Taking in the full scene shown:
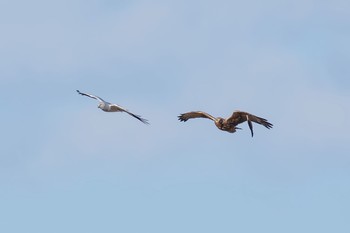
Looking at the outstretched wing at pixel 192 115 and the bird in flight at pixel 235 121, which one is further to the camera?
the outstretched wing at pixel 192 115

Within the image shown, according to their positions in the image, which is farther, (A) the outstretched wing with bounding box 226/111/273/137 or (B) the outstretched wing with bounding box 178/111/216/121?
(B) the outstretched wing with bounding box 178/111/216/121

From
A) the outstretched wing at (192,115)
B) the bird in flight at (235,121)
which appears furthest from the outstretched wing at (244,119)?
the outstretched wing at (192,115)

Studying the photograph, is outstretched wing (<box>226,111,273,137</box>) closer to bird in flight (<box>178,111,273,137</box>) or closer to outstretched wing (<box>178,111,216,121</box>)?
bird in flight (<box>178,111,273,137</box>)

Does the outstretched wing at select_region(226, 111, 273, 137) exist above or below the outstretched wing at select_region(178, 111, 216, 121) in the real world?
below

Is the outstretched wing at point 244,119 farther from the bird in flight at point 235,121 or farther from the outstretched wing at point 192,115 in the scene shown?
the outstretched wing at point 192,115

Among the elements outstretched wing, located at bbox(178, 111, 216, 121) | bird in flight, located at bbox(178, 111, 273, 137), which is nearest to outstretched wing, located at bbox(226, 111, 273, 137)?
bird in flight, located at bbox(178, 111, 273, 137)

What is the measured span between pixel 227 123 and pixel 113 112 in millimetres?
7684

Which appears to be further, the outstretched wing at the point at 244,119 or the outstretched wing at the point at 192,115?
the outstretched wing at the point at 192,115

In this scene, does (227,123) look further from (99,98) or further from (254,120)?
(99,98)

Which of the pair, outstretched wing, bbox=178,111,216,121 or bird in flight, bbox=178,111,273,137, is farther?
outstretched wing, bbox=178,111,216,121

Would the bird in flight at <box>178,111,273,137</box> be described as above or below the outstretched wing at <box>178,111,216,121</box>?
below

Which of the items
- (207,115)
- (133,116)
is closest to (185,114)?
(207,115)

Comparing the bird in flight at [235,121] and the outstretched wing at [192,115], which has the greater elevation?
the outstretched wing at [192,115]

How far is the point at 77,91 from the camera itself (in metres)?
95.8
